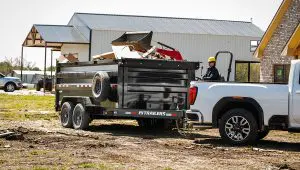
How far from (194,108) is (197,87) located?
0.47m

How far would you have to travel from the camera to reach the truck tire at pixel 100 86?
49.9ft

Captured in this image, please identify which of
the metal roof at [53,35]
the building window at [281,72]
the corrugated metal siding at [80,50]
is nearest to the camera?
the building window at [281,72]

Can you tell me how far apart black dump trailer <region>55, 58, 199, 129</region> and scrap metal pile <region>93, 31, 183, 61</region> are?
45cm

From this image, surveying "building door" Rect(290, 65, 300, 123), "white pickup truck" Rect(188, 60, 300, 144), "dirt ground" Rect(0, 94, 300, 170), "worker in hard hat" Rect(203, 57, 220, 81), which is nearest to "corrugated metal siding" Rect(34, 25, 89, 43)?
"dirt ground" Rect(0, 94, 300, 170)

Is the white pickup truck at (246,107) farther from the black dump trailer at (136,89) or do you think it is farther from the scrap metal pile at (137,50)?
the scrap metal pile at (137,50)

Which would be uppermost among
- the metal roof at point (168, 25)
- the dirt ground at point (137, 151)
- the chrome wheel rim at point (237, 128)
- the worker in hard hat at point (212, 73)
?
the metal roof at point (168, 25)

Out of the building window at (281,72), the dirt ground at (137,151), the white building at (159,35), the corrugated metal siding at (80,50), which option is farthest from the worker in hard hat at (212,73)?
the corrugated metal siding at (80,50)

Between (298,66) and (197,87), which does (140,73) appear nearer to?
(197,87)

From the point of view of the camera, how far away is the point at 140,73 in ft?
50.6

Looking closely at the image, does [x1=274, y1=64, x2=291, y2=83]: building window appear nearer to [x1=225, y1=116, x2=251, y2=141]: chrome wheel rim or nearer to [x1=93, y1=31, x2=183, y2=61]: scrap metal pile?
[x1=93, y1=31, x2=183, y2=61]: scrap metal pile

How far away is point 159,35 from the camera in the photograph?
51031mm

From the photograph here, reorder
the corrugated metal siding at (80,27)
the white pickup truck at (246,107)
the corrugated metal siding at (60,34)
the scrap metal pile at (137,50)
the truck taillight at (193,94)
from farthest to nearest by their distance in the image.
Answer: the corrugated metal siding at (80,27), the corrugated metal siding at (60,34), the scrap metal pile at (137,50), the truck taillight at (193,94), the white pickup truck at (246,107)

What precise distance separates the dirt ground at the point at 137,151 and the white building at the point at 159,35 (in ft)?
104

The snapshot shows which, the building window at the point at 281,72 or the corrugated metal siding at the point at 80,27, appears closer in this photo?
the building window at the point at 281,72
